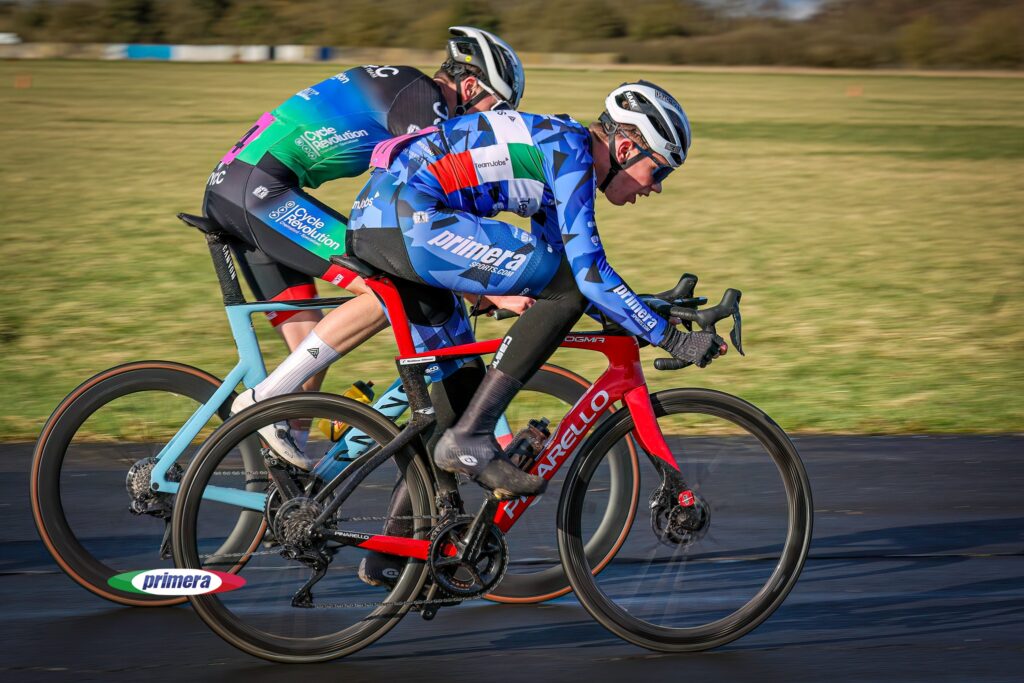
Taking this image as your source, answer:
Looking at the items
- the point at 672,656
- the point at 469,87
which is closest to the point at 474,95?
the point at 469,87

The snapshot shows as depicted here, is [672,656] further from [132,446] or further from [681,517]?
[132,446]

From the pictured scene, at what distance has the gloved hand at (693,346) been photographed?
400 cm

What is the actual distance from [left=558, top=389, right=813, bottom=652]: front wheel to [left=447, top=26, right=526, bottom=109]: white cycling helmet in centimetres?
131

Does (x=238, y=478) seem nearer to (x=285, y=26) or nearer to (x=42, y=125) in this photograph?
(x=42, y=125)

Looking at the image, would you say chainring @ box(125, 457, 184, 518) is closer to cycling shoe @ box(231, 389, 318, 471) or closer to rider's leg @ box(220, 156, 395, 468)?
rider's leg @ box(220, 156, 395, 468)

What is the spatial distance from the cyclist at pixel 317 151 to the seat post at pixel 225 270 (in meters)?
0.07

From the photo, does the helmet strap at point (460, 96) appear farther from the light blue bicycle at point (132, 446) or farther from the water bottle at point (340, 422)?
the water bottle at point (340, 422)

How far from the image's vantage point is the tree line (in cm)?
6638

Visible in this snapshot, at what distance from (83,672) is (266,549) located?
0.65 meters

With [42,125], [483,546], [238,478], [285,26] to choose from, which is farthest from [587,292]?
[285,26]

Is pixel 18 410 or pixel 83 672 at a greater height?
pixel 83 672

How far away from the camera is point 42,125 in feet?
77.3

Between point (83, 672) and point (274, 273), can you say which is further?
point (274, 273)

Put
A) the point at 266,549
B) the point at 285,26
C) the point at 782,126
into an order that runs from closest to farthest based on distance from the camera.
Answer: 1. the point at 266,549
2. the point at 782,126
3. the point at 285,26
